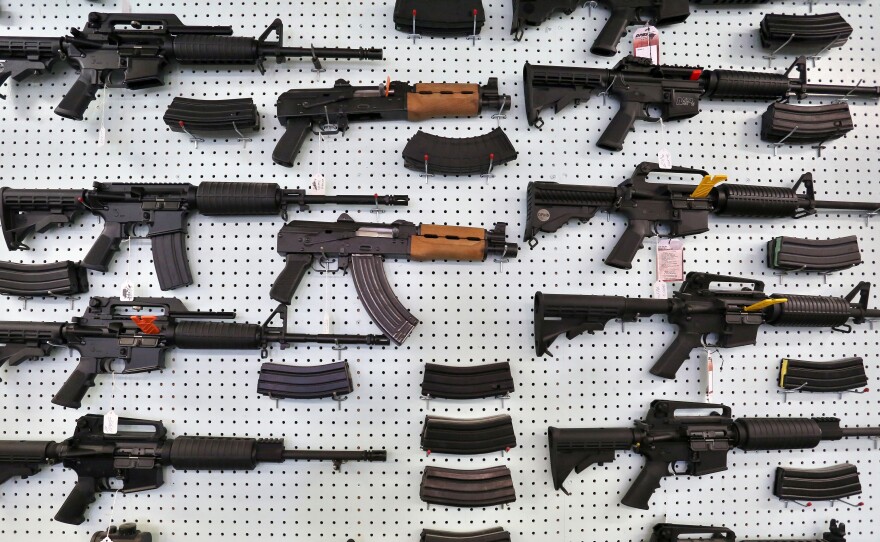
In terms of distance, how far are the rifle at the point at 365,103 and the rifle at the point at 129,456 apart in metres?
1.71

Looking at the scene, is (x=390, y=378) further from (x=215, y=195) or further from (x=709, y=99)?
(x=709, y=99)

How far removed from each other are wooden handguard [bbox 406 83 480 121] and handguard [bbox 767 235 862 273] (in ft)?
6.97

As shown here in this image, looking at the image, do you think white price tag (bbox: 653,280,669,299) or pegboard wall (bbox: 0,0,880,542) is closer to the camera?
pegboard wall (bbox: 0,0,880,542)

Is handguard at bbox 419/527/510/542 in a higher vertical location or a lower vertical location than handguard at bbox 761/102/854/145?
lower

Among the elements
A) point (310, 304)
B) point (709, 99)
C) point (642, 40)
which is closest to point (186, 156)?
point (310, 304)

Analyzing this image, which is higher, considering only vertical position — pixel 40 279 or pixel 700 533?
pixel 40 279

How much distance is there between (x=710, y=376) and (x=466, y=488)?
1.68 metres

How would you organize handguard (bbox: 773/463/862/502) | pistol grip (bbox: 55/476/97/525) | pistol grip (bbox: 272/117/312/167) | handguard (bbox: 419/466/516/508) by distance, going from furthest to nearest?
1. handguard (bbox: 773/463/862/502)
2. pistol grip (bbox: 272/117/312/167)
3. handguard (bbox: 419/466/516/508)
4. pistol grip (bbox: 55/476/97/525)

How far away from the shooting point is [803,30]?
11.5 feet

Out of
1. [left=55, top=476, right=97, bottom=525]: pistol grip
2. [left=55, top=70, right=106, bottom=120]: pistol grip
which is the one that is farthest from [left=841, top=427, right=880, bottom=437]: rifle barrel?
[left=55, top=70, right=106, bottom=120]: pistol grip

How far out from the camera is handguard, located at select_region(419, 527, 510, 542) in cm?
309

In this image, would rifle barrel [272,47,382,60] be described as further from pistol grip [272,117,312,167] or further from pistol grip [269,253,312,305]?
pistol grip [269,253,312,305]

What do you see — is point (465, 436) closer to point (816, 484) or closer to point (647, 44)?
point (816, 484)

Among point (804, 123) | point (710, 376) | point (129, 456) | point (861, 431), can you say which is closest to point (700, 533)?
point (710, 376)
